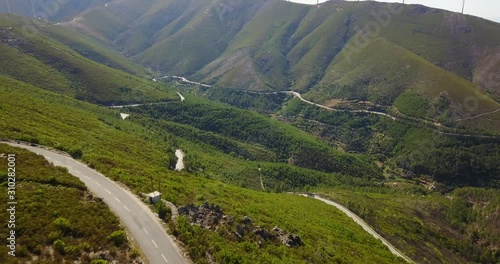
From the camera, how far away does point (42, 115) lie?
10581 centimetres

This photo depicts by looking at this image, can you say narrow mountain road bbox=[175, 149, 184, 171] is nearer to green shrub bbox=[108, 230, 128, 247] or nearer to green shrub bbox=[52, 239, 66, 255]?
green shrub bbox=[108, 230, 128, 247]

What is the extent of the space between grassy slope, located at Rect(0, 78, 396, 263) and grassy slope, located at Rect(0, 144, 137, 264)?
11087 millimetres

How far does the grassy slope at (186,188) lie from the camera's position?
65731 mm

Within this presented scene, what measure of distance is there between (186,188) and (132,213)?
23.9 m

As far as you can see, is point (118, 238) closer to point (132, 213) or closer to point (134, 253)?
point (134, 253)

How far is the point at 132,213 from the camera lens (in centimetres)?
5409

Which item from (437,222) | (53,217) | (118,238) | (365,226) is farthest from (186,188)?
(437,222)

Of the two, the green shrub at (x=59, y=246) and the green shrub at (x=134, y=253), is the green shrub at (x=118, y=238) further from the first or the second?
the green shrub at (x=59, y=246)

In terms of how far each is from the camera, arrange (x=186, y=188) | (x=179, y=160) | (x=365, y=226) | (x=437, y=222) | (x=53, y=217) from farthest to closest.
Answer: (x=437, y=222), (x=179, y=160), (x=365, y=226), (x=186, y=188), (x=53, y=217)

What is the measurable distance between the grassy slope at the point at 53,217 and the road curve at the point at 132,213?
227 cm

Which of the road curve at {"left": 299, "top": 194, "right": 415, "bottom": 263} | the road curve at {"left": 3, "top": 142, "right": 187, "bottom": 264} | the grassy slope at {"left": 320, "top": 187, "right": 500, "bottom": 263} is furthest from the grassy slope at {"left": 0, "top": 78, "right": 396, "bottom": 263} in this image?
the grassy slope at {"left": 320, "top": 187, "right": 500, "bottom": 263}

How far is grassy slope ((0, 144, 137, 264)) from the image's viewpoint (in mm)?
40375

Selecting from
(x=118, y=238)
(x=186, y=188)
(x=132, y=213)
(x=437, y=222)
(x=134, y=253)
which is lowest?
(x=437, y=222)

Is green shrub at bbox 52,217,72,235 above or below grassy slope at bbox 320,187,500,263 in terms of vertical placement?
above
